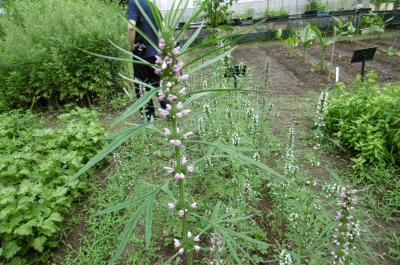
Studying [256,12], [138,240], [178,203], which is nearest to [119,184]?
[138,240]

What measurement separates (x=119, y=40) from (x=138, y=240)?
4279mm

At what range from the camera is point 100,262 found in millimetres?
2375

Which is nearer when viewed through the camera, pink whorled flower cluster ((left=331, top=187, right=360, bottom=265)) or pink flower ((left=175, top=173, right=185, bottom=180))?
pink flower ((left=175, top=173, right=185, bottom=180))

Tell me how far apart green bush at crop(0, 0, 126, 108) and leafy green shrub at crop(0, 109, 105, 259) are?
51.1 inches

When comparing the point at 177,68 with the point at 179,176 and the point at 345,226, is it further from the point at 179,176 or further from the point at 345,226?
the point at 345,226

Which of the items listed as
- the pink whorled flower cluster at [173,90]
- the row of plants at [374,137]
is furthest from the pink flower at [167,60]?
the row of plants at [374,137]

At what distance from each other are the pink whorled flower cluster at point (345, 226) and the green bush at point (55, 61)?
4980 millimetres

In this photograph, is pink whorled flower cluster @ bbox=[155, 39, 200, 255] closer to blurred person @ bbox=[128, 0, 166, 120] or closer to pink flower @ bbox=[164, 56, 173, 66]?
pink flower @ bbox=[164, 56, 173, 66]

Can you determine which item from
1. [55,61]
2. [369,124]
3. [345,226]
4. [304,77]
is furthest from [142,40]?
[304,77]

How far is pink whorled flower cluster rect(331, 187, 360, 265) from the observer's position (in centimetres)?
136

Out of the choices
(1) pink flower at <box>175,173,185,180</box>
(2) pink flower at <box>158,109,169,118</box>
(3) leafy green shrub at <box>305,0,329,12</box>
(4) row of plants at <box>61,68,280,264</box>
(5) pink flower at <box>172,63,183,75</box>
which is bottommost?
(4) row of plants at <box>61,68,280,264</box>

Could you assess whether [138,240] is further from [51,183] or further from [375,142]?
[375,142]

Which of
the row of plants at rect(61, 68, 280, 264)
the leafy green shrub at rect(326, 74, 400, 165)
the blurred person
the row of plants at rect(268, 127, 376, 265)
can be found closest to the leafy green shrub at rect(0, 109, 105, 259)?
the row of plants at rect(61, 68, 280, 264)

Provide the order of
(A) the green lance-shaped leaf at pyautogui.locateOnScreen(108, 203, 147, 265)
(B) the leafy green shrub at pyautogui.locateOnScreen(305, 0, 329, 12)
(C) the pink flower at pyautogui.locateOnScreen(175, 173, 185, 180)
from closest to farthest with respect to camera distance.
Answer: (A) the green lance-shaped leaf at pyautogui.locateOnScreen(108, 203, 147, 265) < (C) the pink flower at pyautogui.locateOnScreen(175, 173, 185, 180) < (B) the leafy green shrub at pyautogui.locateOnScreen(305, 0, 329, 12)
